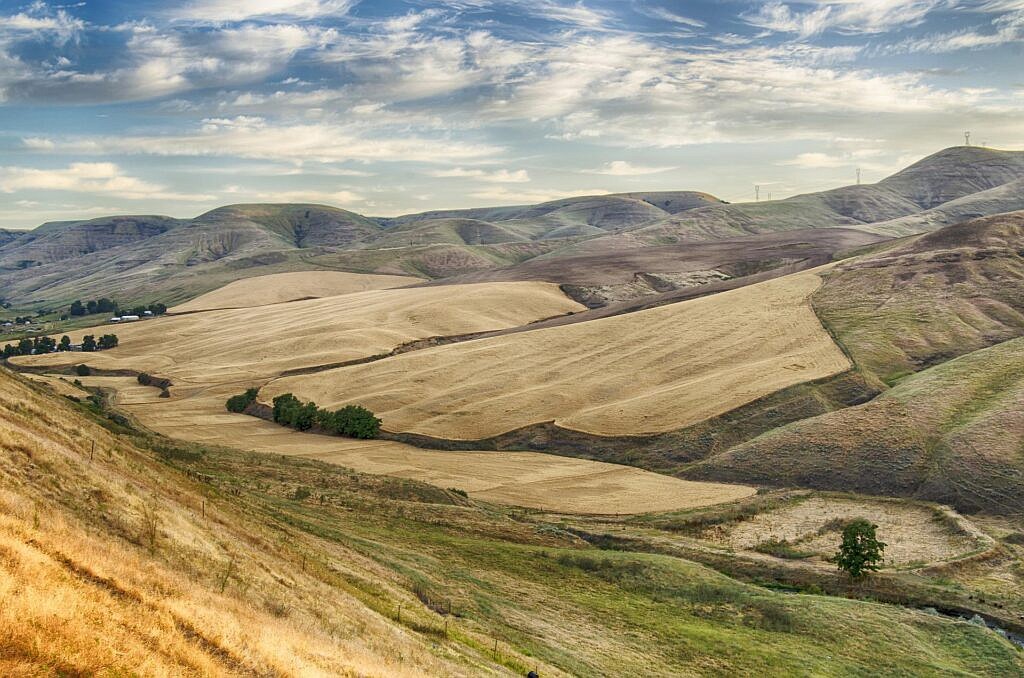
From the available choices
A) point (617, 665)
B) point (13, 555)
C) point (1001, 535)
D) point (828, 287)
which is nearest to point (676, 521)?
point (1001, 535)

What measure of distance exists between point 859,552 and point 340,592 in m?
35.2

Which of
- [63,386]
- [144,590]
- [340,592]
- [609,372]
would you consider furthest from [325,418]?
[144,590]

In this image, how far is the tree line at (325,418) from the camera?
92312mm

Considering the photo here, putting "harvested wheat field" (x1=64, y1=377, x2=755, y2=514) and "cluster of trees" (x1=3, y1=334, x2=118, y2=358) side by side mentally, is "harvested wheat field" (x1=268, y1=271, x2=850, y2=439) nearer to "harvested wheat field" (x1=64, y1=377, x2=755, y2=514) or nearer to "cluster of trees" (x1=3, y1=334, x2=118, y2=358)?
"harvested wheat field" (x1=64, y1=377, x2=755, y2=514)

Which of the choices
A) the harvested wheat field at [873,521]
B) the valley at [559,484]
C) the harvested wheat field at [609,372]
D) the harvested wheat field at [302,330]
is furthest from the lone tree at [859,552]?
the harvested wheat field at [302,330]

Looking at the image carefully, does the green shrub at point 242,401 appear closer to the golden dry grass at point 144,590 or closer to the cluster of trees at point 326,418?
the cluster of trees at point 326,418

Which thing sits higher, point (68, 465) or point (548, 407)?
point (68, 465)

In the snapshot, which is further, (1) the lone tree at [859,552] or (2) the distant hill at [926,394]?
(2) the distant hill at [926,394]

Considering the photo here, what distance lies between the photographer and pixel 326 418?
95375 mm

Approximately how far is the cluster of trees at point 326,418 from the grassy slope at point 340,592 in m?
32.4

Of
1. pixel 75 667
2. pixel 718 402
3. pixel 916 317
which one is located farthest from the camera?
pixel 916 317

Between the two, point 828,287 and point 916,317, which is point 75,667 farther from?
point 828,287

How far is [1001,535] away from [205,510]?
180 feet

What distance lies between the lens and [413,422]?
94000 millimetres
